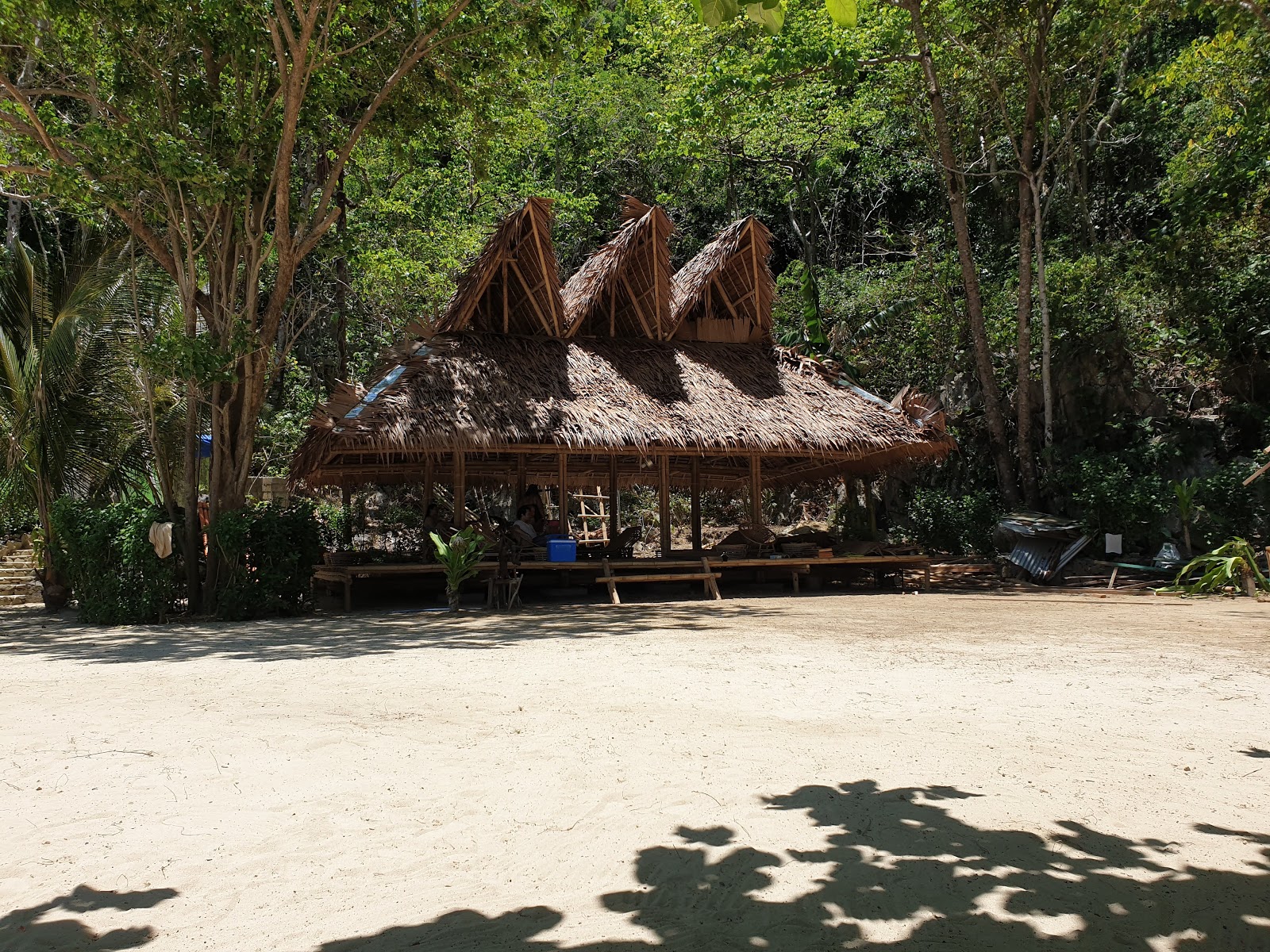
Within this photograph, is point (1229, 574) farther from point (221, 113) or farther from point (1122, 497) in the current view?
→ point (221, 113)

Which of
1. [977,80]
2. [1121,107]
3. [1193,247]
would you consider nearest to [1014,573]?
[1193,247]

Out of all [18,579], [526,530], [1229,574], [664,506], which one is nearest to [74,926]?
[526,530]

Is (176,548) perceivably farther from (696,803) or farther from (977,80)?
(977,80)

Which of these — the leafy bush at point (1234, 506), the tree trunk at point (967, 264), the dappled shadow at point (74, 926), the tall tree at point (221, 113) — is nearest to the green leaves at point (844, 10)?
the dappled shadow at point (74, 926)

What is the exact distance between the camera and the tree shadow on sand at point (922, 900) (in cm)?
262

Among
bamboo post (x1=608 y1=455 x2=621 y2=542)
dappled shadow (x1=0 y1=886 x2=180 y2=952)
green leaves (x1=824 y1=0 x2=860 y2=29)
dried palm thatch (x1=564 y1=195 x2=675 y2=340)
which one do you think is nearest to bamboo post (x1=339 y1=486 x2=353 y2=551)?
bamboo post (x1=608 y1=455 x2=621 y2=542)

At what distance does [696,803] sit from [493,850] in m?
0.80

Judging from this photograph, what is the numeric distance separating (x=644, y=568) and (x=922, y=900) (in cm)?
971

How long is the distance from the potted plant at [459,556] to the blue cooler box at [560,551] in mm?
1452

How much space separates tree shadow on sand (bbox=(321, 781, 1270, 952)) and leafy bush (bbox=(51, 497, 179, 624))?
8300 mm

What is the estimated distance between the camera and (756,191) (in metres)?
24.4

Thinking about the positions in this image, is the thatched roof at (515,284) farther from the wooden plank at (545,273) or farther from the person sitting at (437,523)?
the person sitting at (437,523)

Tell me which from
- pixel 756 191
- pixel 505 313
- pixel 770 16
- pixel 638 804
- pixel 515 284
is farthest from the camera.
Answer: pixel 756 191

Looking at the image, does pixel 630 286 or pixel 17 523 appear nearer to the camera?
pixel 630 286
